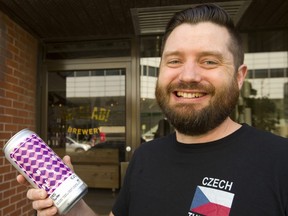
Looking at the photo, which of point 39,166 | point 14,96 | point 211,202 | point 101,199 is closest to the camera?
point 211,202

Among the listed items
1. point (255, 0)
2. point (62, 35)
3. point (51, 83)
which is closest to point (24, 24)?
point (62, 35)

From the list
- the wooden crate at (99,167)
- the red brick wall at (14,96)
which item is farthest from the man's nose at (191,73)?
the wooden crate at (99,167)

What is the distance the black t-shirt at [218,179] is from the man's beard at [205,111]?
0.07 meters

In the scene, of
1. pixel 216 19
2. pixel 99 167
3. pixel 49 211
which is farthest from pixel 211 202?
pixel 99 167

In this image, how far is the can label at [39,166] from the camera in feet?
3.65

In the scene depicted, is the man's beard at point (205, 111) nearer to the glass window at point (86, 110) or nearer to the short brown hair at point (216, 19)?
the short brown hair at point (216, 19)

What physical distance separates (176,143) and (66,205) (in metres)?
0.51

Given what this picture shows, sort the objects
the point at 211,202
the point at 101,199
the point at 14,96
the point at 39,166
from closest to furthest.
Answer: the point at 211,202 < the point at 39,166 < the point at 14,96 < the point at 101,199

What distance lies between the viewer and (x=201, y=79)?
3.79 feet

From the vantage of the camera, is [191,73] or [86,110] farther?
[86,110]

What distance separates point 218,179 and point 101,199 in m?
3.24

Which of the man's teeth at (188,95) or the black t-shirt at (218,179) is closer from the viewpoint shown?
the black t-shirt at (218,179)

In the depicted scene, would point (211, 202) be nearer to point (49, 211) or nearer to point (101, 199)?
point (49, 211)

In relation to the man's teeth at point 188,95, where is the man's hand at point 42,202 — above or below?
below
